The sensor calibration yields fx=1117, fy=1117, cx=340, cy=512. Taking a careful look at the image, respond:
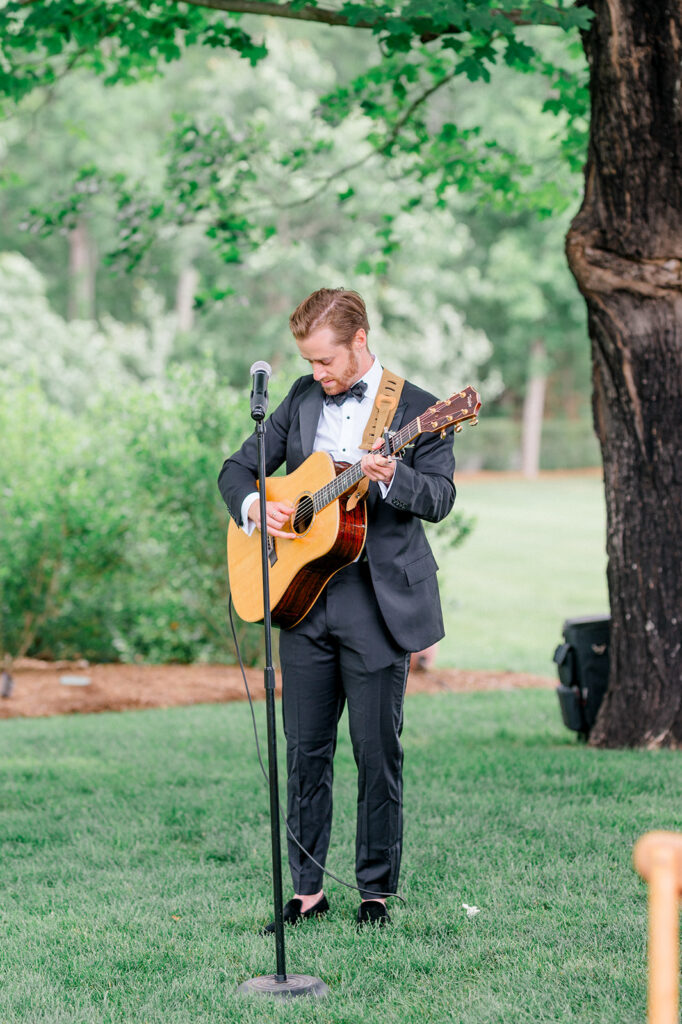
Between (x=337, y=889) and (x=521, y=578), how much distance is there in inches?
562

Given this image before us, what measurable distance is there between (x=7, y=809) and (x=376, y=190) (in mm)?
21808

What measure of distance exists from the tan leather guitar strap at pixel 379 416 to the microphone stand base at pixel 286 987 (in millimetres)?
1433

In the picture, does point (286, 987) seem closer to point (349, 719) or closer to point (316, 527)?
point (349, 719)

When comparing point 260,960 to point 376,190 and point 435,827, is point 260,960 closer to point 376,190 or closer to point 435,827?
point 435,827

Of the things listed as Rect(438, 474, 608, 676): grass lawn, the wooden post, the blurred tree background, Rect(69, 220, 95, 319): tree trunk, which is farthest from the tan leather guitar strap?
Rect(69, 220, 95, 319): tree trunk

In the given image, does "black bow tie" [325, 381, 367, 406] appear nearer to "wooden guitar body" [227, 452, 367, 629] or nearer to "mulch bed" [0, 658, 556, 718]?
"wooden guitar body" [227, 452, 367, 629]

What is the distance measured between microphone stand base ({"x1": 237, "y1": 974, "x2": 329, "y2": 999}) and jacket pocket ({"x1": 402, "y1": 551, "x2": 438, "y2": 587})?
4.15 ft

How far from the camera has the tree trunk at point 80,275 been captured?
3322cm

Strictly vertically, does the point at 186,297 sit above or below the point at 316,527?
above

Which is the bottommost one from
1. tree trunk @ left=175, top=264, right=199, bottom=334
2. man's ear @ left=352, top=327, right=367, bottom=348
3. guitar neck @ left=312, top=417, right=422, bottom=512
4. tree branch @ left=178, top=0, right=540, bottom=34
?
guitar neck @ left=312, top=417, right=422, bottom=512

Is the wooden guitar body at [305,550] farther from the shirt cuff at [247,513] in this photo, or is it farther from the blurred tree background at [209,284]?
the blurred tree background at [209,284]

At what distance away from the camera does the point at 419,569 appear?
3.74 m

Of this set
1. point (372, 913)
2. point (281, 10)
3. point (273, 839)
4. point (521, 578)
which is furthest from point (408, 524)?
point (521, 578)

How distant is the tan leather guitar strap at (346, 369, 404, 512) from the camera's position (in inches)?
140
